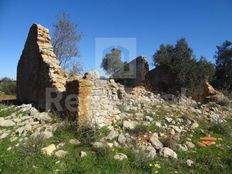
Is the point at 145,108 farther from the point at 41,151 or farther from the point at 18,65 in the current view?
the point at 18,65

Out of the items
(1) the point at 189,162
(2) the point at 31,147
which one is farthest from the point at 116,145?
(2) the point at 31,147

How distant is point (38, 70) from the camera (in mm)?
10633

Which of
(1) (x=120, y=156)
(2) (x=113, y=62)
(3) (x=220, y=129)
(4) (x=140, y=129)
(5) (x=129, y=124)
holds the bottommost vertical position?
(1) (x=120, y=156)

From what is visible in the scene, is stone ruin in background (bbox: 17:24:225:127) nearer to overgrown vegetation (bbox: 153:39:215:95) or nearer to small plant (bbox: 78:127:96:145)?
small plant (bbox: 78:127:96:145)

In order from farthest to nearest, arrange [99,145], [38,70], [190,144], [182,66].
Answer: [182,66] → [38,70] → [190,144] → [99,145]

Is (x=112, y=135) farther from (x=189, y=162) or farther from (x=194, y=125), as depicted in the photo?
(x=194, y=125)

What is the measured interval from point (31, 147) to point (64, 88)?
3301 mm

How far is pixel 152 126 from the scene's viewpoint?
860cm

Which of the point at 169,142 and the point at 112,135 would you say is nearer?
the point at 169,142

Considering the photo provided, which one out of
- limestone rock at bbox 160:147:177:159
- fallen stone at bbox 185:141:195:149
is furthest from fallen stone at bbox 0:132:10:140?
fallen stone at bbox 185:141:195:149

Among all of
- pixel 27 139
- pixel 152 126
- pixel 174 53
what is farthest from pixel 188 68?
pixel 27 139

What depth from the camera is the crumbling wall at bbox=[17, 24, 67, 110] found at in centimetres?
978

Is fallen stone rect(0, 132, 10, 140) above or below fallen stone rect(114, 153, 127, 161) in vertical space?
above

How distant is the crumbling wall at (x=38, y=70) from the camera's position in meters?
9.78
